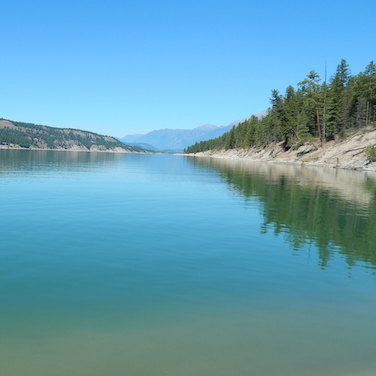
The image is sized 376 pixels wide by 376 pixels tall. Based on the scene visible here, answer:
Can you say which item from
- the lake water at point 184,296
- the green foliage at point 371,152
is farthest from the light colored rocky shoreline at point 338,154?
the lake water at point 184,296

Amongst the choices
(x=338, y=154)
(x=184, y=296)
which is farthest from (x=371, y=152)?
(x=184, y=296)

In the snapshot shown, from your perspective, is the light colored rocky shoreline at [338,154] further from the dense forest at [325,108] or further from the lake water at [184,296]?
the lake water at [184,296]

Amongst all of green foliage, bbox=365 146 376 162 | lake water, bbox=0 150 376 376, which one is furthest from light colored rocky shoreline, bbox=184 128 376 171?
lake water, bbox=0 150 376 376

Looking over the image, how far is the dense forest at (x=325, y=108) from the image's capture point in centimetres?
10956

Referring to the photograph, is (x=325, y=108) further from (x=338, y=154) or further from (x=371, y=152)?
(x=371, y=152)

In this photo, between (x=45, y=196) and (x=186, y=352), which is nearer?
(x=186, y=352)

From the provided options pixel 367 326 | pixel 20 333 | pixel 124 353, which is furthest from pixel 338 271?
pixel 20 333

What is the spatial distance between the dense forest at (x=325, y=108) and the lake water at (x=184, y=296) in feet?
322

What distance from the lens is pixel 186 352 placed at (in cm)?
855

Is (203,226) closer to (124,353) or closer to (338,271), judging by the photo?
(338,271)

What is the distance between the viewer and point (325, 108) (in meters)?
121

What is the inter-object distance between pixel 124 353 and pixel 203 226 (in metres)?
15.6

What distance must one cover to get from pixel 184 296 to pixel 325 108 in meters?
123

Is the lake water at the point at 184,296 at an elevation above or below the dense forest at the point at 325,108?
below
